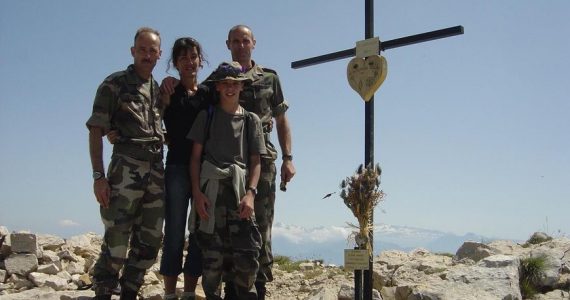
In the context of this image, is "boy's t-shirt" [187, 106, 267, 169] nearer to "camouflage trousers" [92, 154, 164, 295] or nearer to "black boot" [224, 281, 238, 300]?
"camouflage trousers" [92, 154, 164, 295]

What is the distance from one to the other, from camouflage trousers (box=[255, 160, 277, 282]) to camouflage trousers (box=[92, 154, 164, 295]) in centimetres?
93

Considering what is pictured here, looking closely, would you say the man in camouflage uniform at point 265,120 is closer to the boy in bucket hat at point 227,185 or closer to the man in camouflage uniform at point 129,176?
the boy in bucket hat at point 227,185

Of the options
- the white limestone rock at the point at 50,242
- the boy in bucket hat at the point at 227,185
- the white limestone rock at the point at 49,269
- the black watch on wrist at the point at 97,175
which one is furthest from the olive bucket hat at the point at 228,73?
the white limestone rock at the point at 50,242

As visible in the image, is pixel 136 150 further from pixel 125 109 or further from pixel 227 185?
pixel 227 185

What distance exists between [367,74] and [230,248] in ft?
8.53

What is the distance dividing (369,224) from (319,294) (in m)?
1.35

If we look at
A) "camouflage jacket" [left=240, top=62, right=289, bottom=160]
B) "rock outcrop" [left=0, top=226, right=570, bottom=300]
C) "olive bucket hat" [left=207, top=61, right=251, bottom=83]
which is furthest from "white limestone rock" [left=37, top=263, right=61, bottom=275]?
"olive bucket hat" [left=207, top=61, right=251, bottom=83]

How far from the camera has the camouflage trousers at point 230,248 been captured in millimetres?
4703

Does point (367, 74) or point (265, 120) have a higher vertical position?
point (367, 74)

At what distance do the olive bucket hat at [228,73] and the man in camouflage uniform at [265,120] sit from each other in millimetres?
324

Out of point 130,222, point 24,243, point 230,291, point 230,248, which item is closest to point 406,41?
point 230,248

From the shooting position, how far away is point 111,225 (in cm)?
468

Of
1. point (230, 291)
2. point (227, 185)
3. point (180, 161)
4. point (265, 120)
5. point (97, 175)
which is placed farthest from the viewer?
point (265, 120)

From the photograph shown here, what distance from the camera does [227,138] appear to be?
16.1 ft
